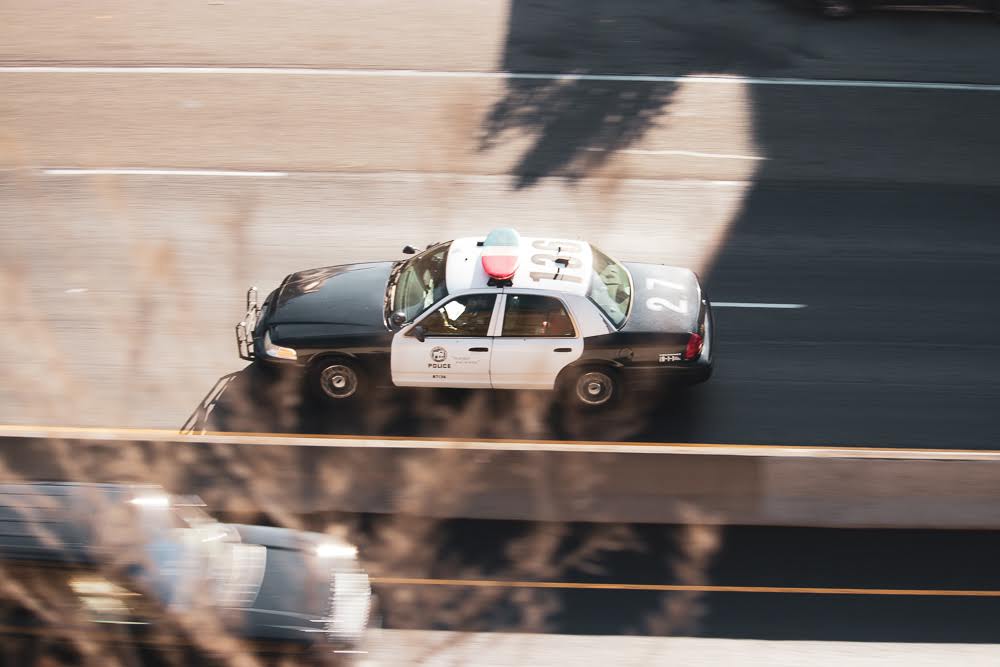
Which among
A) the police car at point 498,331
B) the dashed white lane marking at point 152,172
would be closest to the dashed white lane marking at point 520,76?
the dashed white lane marking at point 152,172

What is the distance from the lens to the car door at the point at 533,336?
399 inches

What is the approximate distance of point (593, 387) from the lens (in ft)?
34.2

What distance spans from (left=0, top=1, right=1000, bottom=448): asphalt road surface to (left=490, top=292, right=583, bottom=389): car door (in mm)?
512

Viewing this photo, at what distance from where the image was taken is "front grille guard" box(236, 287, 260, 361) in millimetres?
10625

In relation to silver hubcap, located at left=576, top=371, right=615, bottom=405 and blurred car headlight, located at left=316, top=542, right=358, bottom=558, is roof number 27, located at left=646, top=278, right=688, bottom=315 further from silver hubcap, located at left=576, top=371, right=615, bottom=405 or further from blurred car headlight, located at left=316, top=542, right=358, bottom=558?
blurred car headlight, located at left=316, top=542, right=358, bottom=558

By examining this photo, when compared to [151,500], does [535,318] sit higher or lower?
higher

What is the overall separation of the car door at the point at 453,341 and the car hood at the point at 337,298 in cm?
37

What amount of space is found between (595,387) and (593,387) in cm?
2

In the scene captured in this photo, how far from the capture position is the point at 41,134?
15531mm

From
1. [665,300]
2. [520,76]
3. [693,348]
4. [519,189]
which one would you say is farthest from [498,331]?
[520,76]

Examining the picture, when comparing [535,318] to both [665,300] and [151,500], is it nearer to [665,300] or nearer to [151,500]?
[665,300]

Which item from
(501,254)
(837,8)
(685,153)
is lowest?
(685,153)

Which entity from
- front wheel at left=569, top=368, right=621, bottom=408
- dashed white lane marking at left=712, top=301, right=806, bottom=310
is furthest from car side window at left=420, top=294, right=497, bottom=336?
dashed white lane marking at left=712, top=301, right=806, bottom=310

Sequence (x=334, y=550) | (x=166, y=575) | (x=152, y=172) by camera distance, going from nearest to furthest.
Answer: (x=166, y=575), (x=334, y=550), (x=152, y=172)
